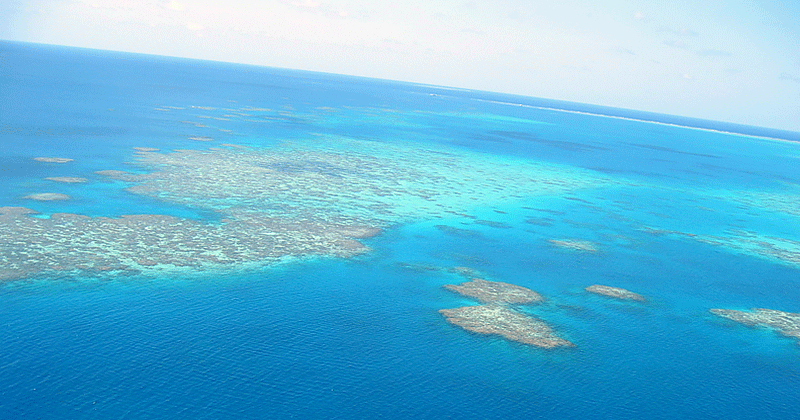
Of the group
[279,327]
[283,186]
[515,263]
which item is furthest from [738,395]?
[283,186]

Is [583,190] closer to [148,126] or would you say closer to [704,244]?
[704,244]

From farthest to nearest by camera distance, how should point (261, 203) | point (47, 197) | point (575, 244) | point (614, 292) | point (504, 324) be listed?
point (261, 203) → point (575, 244) → point (47, 197) → point (614, 292) → point (504, 324)

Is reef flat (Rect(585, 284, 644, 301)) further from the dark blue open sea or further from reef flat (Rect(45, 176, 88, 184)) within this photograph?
reef flat (Rect(45, 176, 88, 184))

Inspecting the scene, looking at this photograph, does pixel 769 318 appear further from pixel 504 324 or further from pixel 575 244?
pixel 504 324

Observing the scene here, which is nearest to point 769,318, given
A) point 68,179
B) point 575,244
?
Result: point 575,244

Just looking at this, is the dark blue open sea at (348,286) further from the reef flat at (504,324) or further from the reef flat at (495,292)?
the reef flat at (495,292)

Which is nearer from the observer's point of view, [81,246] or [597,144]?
[81,246]

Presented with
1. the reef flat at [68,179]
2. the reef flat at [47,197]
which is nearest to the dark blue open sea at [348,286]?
the reef flat at [68,179]
